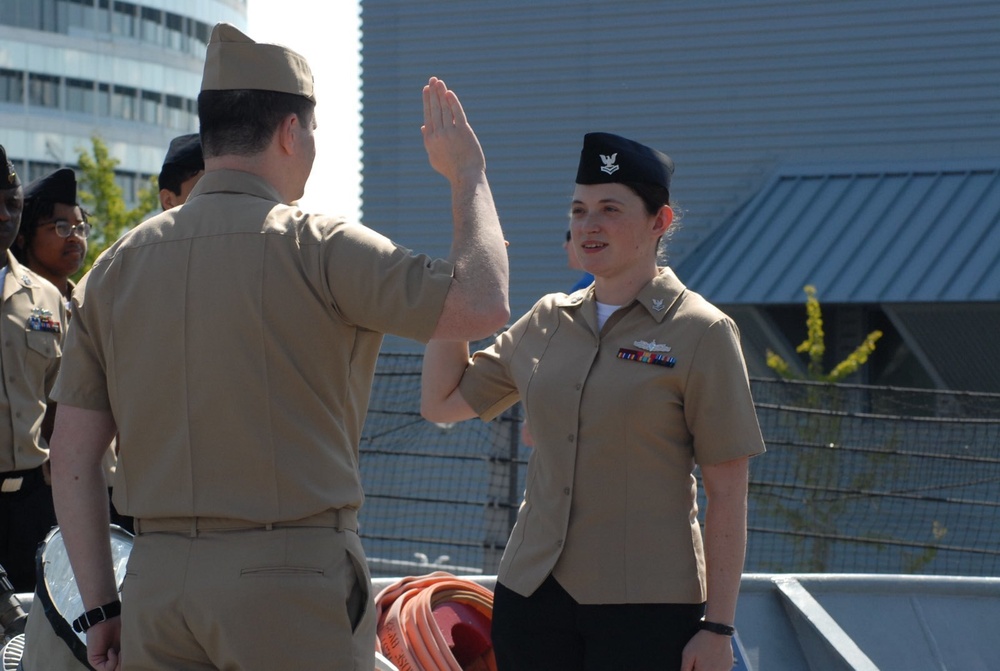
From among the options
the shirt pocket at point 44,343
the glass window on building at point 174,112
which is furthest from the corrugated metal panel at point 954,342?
Answer: the glass window on building at point 174,112

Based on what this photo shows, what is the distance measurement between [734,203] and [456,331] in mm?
15279

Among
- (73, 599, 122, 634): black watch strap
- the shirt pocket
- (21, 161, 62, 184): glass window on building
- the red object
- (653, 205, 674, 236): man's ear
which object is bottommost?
(21, 161, 62, 184): glass window on building

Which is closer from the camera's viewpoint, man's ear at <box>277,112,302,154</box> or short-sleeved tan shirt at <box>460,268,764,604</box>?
man's ear at <box>277,112,302,154</box>

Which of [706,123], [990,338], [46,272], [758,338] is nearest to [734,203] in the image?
[706,123]

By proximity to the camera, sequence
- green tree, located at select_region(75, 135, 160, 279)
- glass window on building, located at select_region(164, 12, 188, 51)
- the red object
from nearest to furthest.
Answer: the red object < green tree, located at select_region(75, 135, 160, 279) < glass window on building, located at select_region(164, 12, 188, 51)

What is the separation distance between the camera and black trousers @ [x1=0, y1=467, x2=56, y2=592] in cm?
516

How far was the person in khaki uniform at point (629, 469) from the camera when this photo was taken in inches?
132

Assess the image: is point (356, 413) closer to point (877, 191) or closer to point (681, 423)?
point (681, 423)

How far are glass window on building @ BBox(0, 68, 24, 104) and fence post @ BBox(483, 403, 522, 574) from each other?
53235 mm

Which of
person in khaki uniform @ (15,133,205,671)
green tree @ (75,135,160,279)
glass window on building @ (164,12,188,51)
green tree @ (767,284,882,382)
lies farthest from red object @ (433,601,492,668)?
glass window on building @ (164,12,188,51)

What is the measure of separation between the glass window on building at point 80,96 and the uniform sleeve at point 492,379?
59.4 metres

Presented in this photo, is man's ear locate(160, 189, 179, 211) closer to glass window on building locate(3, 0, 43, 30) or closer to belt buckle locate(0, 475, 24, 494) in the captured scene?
belt buckle locate(0, 475, 24, 494)

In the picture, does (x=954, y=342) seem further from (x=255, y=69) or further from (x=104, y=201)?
(x=104, y=201)

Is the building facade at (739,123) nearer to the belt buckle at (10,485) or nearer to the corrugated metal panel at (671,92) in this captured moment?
the corrugated metal panel at (671,92)
